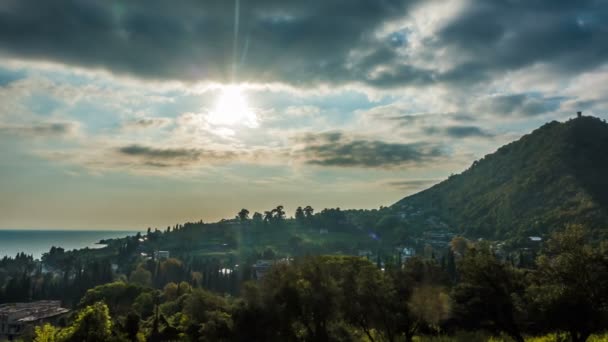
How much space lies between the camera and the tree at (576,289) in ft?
103

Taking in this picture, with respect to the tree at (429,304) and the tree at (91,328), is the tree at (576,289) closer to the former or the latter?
the tree at (429,304)

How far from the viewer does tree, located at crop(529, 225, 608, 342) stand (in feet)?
103

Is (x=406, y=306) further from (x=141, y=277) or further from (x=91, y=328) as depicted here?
(x=141, y=277)

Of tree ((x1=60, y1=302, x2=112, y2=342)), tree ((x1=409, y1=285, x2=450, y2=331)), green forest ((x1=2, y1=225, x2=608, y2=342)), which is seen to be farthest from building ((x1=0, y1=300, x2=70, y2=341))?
tree ((x1=409, y1=285, x2=450, y2=331))

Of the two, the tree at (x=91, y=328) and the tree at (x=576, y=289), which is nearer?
the tree at (x=576, y=289)

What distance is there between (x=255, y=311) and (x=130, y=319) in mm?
17884

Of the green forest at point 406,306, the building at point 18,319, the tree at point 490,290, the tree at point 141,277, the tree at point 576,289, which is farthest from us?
the tree at point 141,277

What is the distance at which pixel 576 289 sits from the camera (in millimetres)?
31797

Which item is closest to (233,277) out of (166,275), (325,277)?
(166,275)

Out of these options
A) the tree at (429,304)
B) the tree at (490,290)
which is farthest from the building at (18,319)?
the tree at (490,290)

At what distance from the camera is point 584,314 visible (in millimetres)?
31500

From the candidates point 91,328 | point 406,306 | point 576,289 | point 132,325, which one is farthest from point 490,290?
point 132,325

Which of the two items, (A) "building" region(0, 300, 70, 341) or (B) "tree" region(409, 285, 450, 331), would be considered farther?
(A) "building" region(0, 300, 70, 341)

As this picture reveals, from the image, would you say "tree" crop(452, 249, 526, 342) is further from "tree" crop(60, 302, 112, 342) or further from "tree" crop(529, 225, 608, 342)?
"tree" crop(60, 302, 112, 342)
